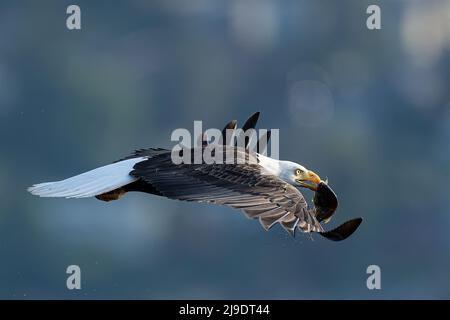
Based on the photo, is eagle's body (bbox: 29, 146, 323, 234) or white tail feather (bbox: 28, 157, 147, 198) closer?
eagle's body (bbox: 29, 146, 323, 234)

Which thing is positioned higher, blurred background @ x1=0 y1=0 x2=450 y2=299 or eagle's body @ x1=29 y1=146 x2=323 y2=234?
eagle's body @ x1=29 y1=146 x2=323 y2=234

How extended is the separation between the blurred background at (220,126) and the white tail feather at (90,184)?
14.6 m

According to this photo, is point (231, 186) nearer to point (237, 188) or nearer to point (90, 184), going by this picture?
point (237, 188)

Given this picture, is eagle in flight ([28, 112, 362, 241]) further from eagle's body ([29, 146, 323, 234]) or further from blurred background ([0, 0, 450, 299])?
blurred background ([0, 0, 450, 299])

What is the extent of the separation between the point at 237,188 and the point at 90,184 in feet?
4.01

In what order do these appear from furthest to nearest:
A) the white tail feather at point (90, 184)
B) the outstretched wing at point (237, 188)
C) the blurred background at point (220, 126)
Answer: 1. the blurred background at point (220, 126)
2. the white tail feather at point (90, 184)
3. the outstretched wing at point (237, 188)

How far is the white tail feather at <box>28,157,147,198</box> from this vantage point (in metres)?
9.85

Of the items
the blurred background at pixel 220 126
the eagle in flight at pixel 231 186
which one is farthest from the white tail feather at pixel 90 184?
the blurred background at pixel 220 126

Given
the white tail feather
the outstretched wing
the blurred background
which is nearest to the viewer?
the outstretched wing

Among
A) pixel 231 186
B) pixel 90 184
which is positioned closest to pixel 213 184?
pixel 231 186

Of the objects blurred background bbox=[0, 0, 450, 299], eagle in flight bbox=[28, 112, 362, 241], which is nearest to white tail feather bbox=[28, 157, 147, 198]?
eagle in flight bbox=[28, 112, 362, 241]

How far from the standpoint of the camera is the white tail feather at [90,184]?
985 centimetres

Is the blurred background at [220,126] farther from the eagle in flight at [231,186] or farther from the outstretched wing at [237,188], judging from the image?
the outstretched wing at [237,188]

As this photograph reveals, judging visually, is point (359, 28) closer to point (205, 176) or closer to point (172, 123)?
point (172, 123)
